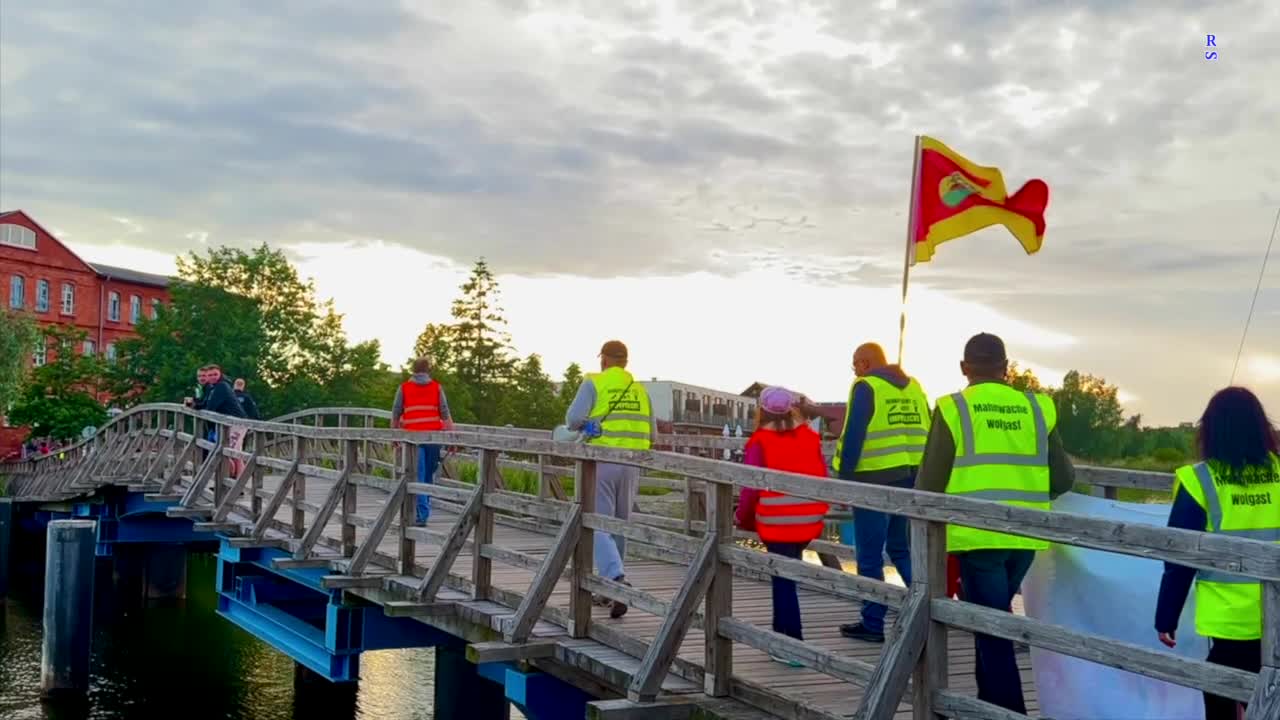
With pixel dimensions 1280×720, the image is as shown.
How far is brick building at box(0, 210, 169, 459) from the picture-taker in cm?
6794

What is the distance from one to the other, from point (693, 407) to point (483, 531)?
71.0 metres

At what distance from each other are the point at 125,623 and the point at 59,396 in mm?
35356

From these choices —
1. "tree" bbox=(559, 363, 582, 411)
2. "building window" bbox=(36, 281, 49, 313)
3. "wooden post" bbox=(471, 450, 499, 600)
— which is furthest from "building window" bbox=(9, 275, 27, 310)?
"wooden post" bbox=(471, 450, 499, 600)

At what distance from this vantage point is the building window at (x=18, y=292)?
6825cm

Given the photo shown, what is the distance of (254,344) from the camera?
191ft

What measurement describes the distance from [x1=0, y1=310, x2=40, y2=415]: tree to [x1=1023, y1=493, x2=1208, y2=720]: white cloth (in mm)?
54188

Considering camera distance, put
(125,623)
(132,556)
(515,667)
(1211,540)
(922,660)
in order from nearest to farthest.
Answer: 1. (1211,540)
2. (922,660)
3. (515,667)
4. (125,623)
5. (132,556)

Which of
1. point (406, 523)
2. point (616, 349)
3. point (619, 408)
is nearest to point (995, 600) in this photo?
point (619, 408)

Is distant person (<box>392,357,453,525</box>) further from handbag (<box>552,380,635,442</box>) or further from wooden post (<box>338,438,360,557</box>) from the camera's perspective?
handbag (<box>552,380,635,442</box>)

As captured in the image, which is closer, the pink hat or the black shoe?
the pink hat

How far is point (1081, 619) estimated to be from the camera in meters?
5.80

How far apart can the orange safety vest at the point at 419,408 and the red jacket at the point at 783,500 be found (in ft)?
23.4

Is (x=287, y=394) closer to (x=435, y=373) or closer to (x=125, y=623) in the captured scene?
(x=435, y=373)

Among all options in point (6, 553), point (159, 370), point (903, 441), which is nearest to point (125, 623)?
point (6, 553)
